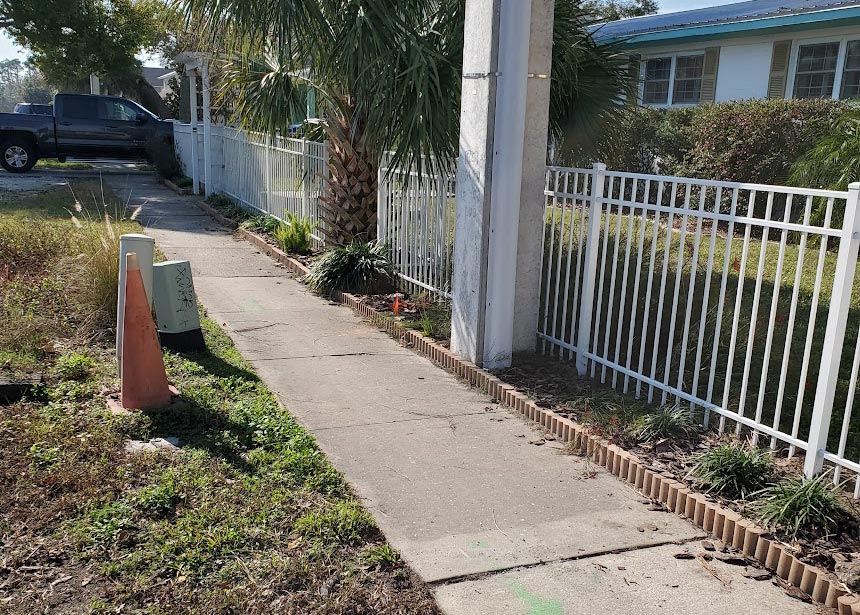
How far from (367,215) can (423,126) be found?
2803 mm

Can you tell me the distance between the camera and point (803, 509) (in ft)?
12.2

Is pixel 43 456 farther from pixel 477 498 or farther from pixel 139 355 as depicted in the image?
pixel 477 498

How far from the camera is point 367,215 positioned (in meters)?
9.56

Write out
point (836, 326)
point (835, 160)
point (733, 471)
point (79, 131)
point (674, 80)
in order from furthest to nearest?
point (79, 131), point (674, 80), point (835, 160), point (733, 471), point (836, 326)

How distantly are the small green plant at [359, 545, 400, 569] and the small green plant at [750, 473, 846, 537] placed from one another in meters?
1.79

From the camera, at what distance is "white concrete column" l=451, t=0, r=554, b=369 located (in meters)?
5.79

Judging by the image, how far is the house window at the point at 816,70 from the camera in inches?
592

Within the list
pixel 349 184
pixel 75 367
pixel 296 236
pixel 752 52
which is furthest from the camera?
pixel 752 52

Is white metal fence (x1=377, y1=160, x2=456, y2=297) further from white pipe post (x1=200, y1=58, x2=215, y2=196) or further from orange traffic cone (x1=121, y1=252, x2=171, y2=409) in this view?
white pipe post (x1=200, y1=58, x2=215, y2=196)

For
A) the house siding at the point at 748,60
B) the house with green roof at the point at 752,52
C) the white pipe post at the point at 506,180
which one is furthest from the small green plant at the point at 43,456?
the house siding at the point at 748,60

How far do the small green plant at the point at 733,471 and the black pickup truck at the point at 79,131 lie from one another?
19.5 meters

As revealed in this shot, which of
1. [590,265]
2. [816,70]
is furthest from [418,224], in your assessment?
[816,70]

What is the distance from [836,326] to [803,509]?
0.90 metres

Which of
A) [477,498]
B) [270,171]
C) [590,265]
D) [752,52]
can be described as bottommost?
[477,498]
